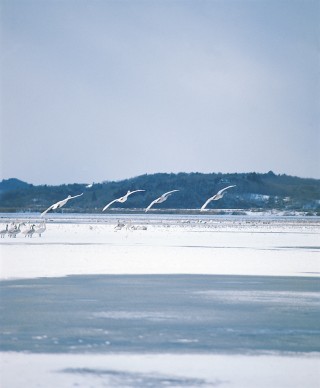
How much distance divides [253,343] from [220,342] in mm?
394

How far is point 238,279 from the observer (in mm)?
16328

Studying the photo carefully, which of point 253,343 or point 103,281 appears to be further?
point 103,281

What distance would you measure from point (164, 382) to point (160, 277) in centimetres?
950

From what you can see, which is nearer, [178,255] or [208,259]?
[208,259]

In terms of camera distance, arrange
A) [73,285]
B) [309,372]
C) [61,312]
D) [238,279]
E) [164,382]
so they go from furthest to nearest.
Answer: [238,279] → [73,285] → [61,312] → [309,372] → [164,382]

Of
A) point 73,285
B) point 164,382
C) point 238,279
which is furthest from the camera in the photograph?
point 238,279

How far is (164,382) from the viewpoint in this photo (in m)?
7.16

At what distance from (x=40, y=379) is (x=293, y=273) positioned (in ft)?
37.3

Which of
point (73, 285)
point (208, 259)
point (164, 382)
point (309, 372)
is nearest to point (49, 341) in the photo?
point (164, 382)

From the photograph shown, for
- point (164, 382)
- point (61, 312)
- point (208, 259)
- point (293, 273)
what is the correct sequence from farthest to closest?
point (208, 259), point (293, 273), point (61, 312), point (164, 382)

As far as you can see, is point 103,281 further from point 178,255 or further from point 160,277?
point 178,255

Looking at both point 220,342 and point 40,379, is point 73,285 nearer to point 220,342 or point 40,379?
point 220,342

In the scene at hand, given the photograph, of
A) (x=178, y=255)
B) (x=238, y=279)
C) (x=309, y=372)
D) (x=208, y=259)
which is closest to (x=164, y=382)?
(x=309, y=372)

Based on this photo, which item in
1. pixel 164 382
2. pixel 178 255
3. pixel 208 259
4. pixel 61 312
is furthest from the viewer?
pixel 178 255
